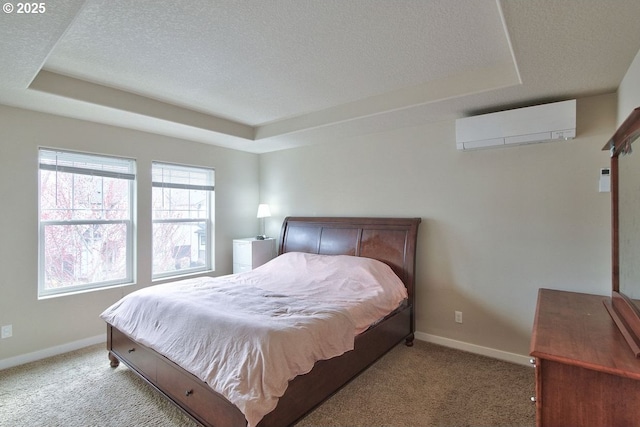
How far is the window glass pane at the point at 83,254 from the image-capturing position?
10.5ft

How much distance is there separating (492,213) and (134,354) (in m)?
3.38

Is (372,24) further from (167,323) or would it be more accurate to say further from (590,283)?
(590,283)

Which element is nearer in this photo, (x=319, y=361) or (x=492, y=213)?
(x=319, y=361)

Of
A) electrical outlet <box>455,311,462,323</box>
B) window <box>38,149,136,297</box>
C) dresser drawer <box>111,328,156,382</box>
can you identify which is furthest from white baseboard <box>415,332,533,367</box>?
window <box>38,149,136,297</box>

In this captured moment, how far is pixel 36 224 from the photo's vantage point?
3039mm

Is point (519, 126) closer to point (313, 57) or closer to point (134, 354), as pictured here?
point (313, 57)

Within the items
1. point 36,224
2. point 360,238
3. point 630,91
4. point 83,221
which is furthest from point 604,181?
point 36,224

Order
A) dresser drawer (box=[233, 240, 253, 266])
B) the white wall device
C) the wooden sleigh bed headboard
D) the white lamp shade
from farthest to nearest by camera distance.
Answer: the white lamp shade
dresser drawer (box=[233, 240, 253, 266])
the wooden sleigh bed headboard
the white wall device

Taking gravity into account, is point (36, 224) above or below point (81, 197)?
below

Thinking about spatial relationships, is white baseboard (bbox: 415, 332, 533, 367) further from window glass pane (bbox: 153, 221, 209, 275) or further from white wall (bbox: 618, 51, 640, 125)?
window glass pane (bbox: 153, 221, 209, 275)

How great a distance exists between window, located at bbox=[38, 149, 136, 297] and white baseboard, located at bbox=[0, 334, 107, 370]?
532 mm

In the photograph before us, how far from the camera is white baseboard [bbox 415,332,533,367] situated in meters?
2.89

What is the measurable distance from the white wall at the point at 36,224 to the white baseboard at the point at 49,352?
24 mm

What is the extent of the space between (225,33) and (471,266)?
2935mm
